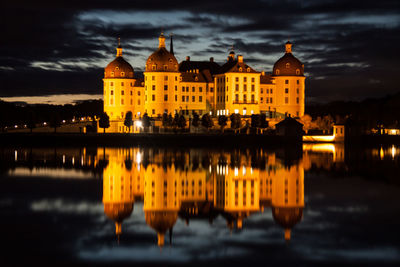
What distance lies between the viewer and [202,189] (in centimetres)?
2481

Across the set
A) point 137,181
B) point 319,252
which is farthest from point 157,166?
point 319,252

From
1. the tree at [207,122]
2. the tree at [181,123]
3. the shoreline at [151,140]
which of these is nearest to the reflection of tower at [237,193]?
the shoreline at [151,140]

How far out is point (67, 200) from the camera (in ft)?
72.4

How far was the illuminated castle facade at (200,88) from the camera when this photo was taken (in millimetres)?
72500

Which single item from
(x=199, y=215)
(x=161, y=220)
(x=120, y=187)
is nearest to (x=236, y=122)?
(x=120, y=187)

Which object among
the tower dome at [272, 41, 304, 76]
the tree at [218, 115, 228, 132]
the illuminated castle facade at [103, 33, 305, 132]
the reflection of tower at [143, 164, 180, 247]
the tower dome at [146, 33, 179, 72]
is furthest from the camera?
the tower dome at [272, 41, 304, 76]

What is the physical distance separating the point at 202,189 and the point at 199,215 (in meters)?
6.08

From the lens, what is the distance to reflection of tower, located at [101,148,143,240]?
19.3m

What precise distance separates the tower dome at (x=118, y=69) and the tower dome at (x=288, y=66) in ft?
61.4

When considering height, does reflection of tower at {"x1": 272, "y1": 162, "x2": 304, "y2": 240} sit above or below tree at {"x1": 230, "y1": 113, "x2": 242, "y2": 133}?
below

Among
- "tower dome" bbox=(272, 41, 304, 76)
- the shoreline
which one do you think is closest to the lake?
the shoreline

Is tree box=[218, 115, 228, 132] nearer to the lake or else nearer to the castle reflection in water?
the castle reflection in water

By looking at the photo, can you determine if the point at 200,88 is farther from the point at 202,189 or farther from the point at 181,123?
the point at 202,189

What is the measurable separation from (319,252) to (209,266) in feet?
9.22
